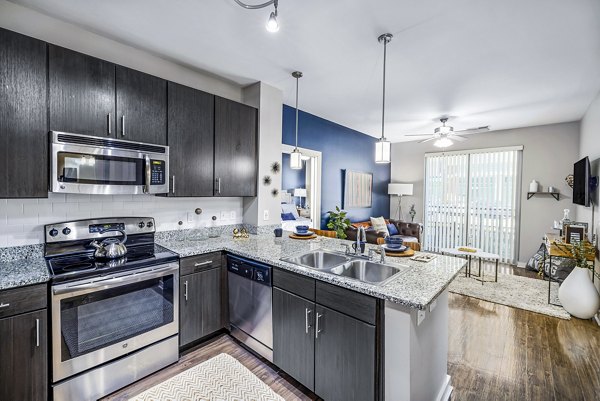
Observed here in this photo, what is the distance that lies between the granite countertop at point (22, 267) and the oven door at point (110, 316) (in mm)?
130

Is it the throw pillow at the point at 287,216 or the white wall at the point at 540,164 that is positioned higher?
the white wall at the point at 540,164

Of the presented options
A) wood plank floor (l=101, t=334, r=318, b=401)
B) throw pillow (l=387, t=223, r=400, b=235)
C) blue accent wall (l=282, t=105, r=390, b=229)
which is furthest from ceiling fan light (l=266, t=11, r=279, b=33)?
throw pillow (l=387, t=223, r=400, b=235)

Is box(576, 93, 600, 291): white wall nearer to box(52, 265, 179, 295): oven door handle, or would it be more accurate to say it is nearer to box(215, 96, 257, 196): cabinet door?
box(215, 96, 257, 196): cabinet door

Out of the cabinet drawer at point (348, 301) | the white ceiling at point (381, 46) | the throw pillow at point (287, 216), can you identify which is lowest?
the cabinet drawer at point (348, 301)

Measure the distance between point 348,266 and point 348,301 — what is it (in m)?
0.51

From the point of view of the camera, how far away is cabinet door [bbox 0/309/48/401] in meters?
1.49

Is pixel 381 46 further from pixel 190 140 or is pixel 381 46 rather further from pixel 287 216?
pixel 287 216

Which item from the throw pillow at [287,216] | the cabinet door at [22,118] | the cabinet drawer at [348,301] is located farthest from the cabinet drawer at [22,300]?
the throw pillow at [287,216]

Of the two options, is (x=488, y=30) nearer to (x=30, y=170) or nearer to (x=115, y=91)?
(x=115, y=91)

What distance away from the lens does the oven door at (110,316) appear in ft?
5.47

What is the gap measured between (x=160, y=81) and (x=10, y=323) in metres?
1.96

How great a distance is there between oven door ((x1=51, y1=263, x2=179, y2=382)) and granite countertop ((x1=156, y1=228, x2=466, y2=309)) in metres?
0.32

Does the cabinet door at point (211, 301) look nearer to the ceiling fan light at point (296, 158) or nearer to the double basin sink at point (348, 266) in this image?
the double basin sink at point (348, 266)

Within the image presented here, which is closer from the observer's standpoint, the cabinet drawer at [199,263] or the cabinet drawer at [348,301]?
the cabinet drawer at [348,301]
